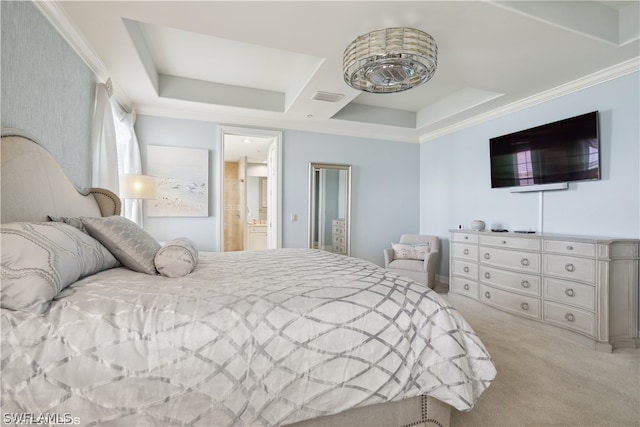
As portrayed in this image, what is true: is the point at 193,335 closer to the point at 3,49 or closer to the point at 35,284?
the point at 35,284

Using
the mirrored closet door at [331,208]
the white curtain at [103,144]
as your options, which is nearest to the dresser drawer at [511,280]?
the mirrored closet door at [331,208]

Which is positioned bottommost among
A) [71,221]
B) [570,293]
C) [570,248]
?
[570,293]

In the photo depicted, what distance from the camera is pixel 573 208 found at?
10.1ft

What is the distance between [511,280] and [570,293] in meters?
0.54

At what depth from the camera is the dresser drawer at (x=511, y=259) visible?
3.00 meters

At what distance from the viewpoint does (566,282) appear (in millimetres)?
2742

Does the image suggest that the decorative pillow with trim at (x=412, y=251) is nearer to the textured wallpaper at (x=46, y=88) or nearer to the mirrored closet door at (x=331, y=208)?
the mirrored closet door at (x=331, y=208)

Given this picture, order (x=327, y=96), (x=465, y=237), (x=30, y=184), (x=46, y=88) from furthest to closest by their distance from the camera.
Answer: (x=465, y=237) → (x=327, y=96) → (x=46, y=88) → (x=30, y=184)

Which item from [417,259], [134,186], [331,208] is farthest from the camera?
[331,208]

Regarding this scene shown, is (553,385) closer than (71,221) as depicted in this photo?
No

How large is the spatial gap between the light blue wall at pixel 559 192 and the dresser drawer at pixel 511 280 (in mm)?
674

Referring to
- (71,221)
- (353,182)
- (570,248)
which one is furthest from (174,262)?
(353,182)

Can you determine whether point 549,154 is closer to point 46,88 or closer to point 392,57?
point 392,57

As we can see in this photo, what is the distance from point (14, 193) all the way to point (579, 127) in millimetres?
4414
